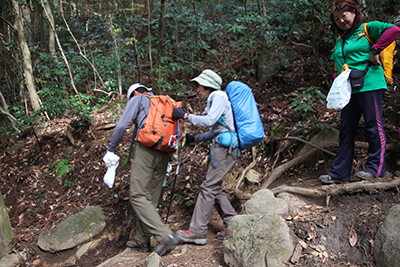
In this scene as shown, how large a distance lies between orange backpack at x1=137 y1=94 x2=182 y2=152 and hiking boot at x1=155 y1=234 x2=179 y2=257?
1.15m

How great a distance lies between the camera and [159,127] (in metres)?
3.55

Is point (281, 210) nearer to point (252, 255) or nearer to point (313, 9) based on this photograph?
point (252, 255)

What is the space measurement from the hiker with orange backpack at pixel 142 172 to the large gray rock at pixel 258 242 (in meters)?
0.95

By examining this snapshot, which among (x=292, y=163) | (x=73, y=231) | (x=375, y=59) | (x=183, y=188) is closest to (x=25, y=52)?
(x=73, y=231)

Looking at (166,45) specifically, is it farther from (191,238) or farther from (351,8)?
(191,238)

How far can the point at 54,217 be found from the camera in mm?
5750

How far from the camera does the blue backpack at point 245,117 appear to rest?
350 cm

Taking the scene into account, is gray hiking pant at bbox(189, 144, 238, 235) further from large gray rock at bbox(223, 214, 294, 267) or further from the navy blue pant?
the navy blue pant

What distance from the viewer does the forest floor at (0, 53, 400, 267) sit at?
276 cm

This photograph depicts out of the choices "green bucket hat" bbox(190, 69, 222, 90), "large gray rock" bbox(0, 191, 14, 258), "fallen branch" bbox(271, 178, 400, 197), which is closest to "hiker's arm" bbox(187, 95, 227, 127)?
"green bucket hat" bbox(190, 69, 222, 90)

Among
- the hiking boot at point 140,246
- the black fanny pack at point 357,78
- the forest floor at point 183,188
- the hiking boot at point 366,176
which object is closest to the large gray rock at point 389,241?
the forest floor at point 183,188

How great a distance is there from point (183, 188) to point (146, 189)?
1.77 metres

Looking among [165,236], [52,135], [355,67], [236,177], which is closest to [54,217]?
[52,135]

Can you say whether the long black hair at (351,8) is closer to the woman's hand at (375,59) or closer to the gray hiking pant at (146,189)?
the woman's hand at (375,59)
